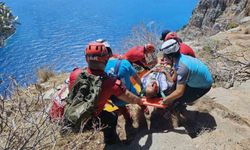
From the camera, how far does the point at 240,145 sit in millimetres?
5027

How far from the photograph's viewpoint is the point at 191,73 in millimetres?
5273

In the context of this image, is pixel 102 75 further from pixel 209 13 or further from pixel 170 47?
pixel 209 13

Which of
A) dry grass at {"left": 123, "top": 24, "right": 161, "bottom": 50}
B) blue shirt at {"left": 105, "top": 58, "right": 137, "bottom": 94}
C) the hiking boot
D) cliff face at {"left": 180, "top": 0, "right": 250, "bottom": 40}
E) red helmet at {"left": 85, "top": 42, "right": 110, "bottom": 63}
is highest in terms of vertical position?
red helmet at {"left": 85, "top": 42, "right": 110, "bottom": 63}

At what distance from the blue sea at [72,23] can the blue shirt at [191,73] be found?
22676 millimetres

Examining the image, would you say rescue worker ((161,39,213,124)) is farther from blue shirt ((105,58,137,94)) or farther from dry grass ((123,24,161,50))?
dry grass ((123,24,161,50))

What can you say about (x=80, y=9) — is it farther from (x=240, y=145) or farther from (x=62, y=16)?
(x=240, y=145)

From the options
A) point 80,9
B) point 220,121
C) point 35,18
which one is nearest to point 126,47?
point 220,121

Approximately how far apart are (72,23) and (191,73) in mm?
45760

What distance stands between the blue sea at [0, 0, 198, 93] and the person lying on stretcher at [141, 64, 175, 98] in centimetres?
2257

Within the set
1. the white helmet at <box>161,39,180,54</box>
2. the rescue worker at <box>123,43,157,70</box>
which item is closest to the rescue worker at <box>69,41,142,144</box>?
the white helmet at <box>161,39,180,54</box>

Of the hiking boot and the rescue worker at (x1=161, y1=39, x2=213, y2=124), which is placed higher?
the rescue worker at (x1=161, y1=39, x2=213, y2=124)

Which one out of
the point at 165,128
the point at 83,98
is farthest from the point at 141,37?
the point at 83,98

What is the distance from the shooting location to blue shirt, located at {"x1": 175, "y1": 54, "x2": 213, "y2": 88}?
5152 mm

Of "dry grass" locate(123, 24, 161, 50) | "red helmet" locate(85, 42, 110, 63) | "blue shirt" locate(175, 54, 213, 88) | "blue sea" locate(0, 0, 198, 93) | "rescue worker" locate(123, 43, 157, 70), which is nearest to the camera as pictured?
"red helmet" locate(85, 42, 110, 63)
